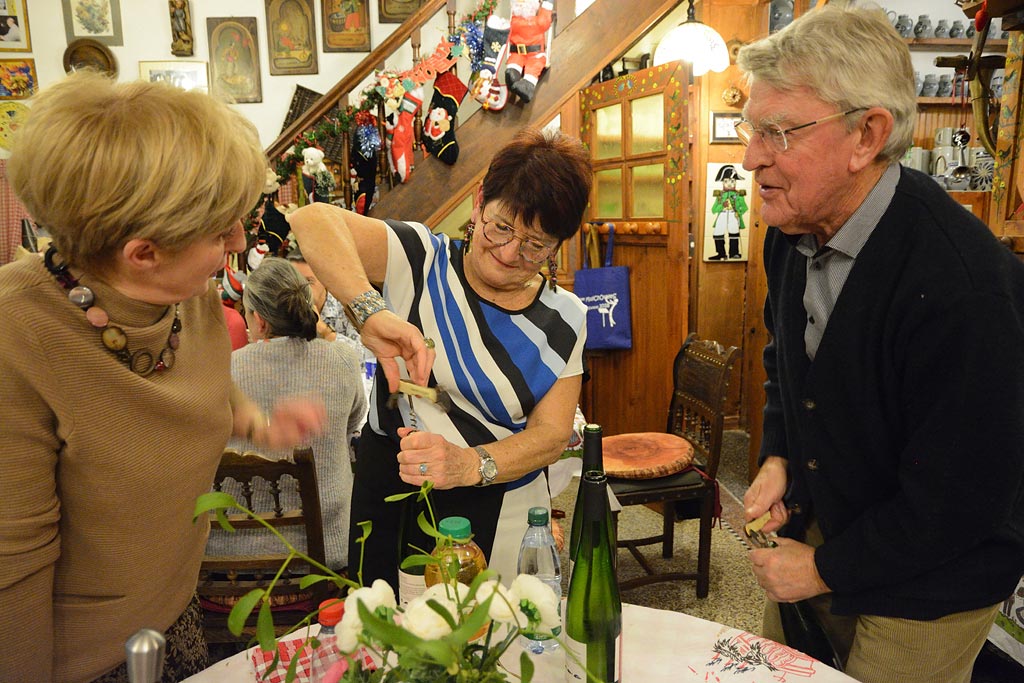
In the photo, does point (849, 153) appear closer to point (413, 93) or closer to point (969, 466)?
point (969, 466)

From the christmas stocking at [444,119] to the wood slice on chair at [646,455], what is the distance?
2.04 meters

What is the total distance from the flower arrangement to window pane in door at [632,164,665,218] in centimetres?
387

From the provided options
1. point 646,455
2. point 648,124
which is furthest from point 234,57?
point 646,455

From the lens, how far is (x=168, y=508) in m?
1.17

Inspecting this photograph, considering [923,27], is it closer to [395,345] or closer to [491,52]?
[491,52]

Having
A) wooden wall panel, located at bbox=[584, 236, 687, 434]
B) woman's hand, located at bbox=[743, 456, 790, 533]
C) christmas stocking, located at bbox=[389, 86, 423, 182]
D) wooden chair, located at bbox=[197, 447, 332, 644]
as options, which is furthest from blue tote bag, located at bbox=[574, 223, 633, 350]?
woman's hand, located at bbox=[743, 456, 790, 533]

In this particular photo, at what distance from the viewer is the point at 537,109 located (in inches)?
172

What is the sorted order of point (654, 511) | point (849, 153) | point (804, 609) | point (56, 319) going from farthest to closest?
1. point (654, 511)
2. point (804, 609)
3. point (849, 153)
4. point (56, 319)

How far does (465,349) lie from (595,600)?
602mm

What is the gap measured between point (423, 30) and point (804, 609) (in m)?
6.47

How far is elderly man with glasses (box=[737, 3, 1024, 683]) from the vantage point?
3.61ft

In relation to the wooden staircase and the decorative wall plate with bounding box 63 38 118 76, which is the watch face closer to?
the wooden staircase

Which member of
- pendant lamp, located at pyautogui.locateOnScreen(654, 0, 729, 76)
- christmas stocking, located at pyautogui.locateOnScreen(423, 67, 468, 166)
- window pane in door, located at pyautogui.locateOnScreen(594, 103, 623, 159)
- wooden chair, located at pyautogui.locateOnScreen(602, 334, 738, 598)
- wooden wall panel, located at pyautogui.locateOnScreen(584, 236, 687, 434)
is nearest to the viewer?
wooden chair, located at pyautogui.locateOnScreen(602, 334, 738, 598)

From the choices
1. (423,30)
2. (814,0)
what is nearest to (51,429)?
(814,0)
